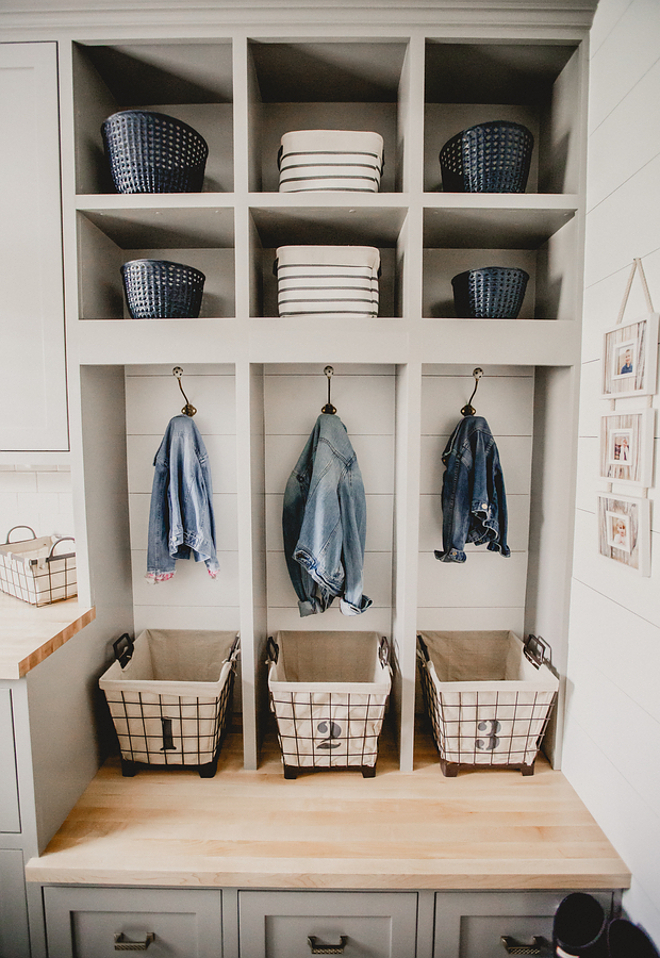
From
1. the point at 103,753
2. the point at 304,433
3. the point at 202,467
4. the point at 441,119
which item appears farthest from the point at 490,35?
the point at 103,753

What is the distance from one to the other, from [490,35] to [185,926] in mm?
2517

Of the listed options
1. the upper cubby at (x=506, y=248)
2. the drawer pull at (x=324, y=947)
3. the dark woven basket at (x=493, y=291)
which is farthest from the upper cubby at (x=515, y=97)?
the drawer pull at (x=324, y=947)

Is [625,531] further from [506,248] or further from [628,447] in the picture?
[506,248]

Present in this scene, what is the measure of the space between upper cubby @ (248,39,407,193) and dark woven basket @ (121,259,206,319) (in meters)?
0.35

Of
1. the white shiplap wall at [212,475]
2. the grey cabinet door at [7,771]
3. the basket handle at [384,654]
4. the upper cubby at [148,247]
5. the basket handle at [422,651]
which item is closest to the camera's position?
the grey cabinet door at [7,771]

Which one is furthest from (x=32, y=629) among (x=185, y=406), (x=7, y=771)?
(x=185, y=406)

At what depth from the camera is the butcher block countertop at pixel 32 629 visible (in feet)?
3.95

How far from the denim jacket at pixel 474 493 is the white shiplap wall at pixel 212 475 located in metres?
0.79

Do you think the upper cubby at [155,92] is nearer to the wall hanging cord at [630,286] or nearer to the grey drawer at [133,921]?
the wall hanging cord at [630,286]

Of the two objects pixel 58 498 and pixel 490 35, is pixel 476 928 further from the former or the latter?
pixel 490 35

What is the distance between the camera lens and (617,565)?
1271mm

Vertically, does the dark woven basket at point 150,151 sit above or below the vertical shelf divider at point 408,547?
above

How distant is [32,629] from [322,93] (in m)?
1.91

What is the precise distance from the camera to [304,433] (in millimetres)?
1812
